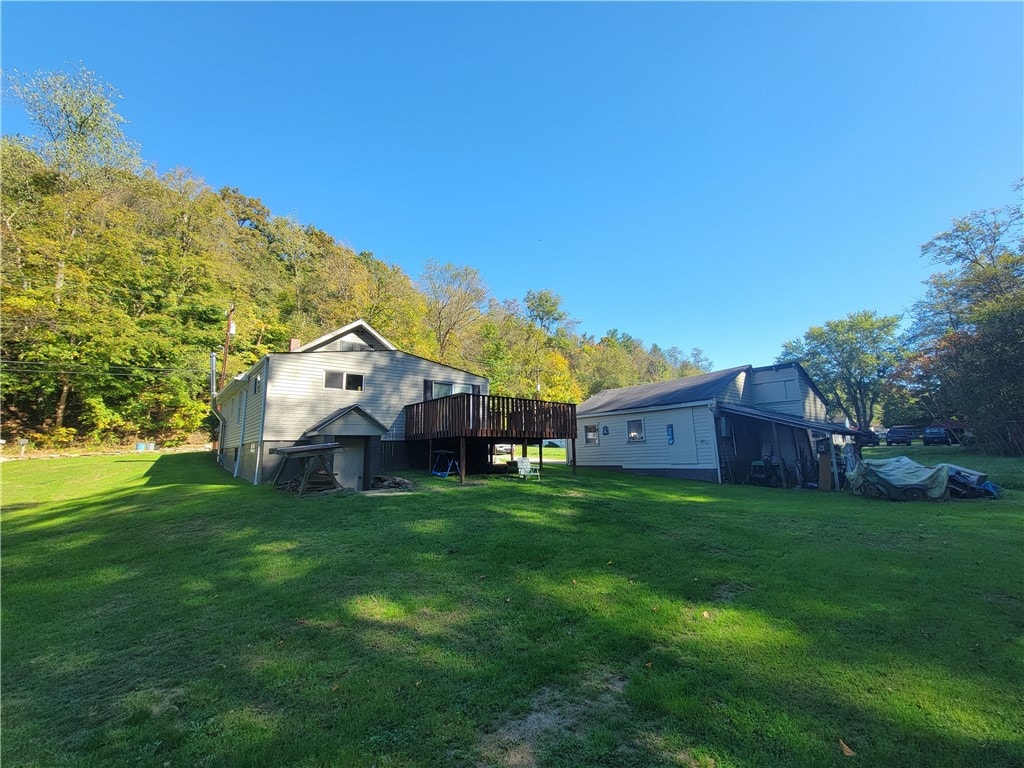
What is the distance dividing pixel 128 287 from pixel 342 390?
668 inches

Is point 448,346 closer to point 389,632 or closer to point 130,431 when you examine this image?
point 130,431

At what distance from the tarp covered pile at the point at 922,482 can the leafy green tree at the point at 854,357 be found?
98.3ft

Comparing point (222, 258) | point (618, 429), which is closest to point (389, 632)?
point (618, 429)

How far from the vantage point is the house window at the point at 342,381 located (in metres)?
15.6

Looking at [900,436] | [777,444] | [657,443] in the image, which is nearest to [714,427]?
[657,443]

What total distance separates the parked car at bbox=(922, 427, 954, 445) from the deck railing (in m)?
30.1

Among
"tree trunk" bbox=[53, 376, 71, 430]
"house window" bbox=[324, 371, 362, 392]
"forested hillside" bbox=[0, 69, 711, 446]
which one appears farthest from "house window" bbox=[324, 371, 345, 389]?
"tree trunk" bbox=[53, 376, 71, 430]

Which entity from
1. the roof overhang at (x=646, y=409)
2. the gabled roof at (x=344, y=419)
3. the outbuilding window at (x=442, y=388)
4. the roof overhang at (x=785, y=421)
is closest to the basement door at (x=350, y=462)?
the gabled roof at (x=344, y=419)

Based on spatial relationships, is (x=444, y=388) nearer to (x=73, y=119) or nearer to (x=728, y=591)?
(x=728, y=591)

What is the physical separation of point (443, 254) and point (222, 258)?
1527 cm

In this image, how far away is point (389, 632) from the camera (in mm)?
3713

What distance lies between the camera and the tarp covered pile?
10.7 meters

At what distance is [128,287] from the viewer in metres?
23.0

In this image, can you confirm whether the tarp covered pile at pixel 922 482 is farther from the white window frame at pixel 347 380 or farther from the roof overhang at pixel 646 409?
the white window frame at pixel 347 380
